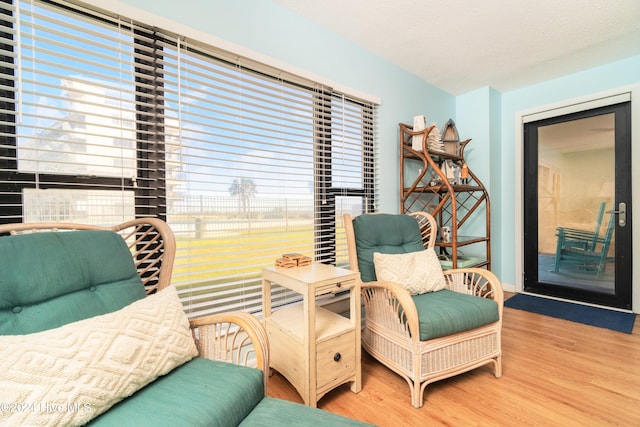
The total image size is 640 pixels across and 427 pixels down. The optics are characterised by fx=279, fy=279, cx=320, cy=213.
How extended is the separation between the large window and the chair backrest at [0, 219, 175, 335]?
0.98ft

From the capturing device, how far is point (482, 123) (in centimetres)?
322

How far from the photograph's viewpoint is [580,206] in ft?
9.75

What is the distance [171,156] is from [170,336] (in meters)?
0.98

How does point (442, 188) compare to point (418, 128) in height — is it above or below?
below

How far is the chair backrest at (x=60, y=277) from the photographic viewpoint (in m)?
0.87

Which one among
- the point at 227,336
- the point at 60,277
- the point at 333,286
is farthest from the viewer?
the point at 333,286

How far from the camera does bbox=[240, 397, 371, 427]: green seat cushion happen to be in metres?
0.83

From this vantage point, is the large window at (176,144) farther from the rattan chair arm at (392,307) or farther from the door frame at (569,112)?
the door frame at (569,112)

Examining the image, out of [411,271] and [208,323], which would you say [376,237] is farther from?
[208,323]

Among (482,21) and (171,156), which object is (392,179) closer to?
(482,21)

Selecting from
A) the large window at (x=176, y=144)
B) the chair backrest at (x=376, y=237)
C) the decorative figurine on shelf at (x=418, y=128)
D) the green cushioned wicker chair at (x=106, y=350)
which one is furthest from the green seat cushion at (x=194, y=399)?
the decorative figurine on shelf at (x=418, y=128)

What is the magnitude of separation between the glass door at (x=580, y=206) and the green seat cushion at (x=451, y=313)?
2146 millimetres

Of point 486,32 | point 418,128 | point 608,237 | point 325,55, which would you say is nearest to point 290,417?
point 325,55

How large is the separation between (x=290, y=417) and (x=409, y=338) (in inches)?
34.9
